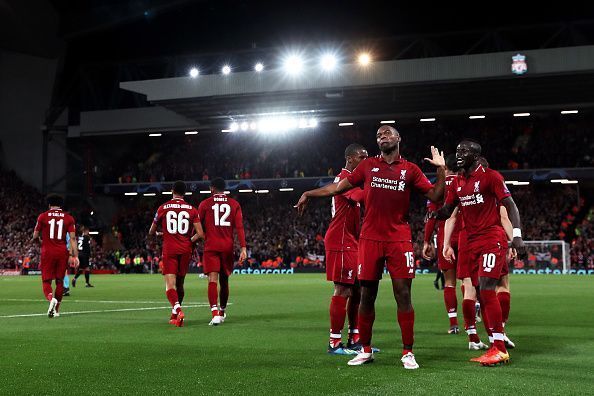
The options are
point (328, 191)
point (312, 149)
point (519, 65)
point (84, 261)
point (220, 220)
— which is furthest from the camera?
point (312, 149)

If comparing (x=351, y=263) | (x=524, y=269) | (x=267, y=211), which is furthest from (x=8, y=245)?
(x=351, y=263)

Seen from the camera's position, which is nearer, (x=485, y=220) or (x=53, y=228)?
(x=485, y=220)

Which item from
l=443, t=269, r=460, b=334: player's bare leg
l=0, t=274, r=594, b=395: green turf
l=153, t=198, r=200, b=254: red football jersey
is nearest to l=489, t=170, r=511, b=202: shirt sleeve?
l=0, t=274, r=594, b=395: green turf

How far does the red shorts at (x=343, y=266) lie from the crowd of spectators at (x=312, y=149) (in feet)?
134

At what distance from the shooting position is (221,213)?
43.4 feet

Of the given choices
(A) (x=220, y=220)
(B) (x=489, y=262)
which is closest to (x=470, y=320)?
(B) (x=489, y=262)

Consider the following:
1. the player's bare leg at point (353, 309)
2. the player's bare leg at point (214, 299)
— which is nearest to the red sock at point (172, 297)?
the player's bare leg at point (214, 299)

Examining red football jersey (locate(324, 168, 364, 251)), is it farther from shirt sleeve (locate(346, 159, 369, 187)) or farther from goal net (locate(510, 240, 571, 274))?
goal net (locate(510, 240, 571, 274))

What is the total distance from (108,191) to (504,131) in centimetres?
2893

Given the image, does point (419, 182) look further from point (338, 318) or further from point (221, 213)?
point (221, 213)

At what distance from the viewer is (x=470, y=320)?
923cm

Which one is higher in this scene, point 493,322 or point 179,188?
point 179,188

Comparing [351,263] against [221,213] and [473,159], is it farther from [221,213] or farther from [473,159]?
[221,213]

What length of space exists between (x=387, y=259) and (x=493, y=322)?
1.39 metres
